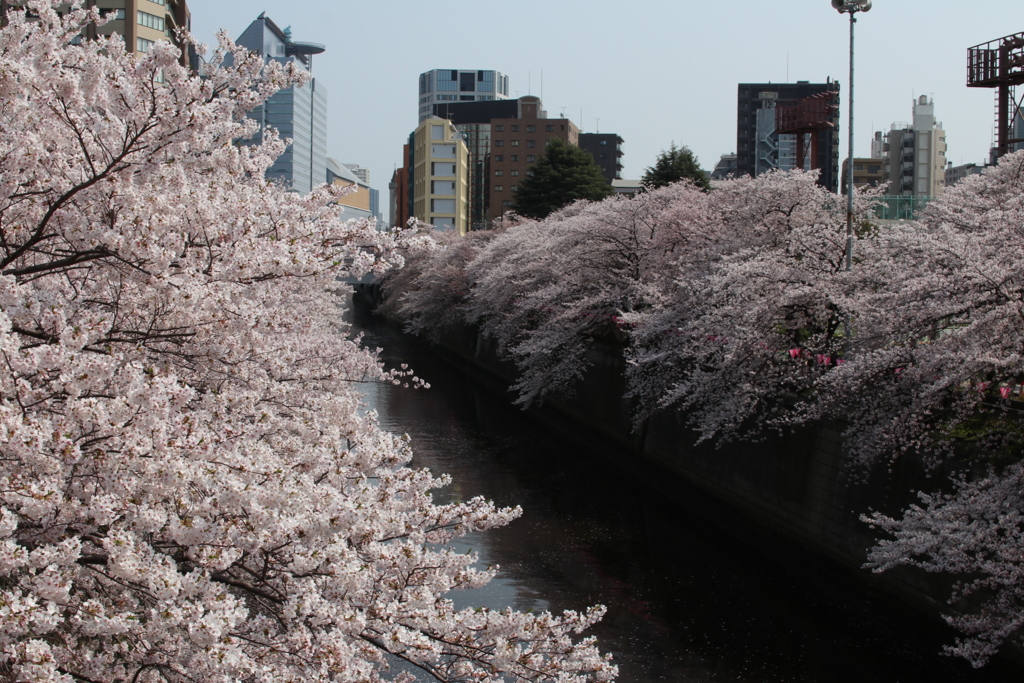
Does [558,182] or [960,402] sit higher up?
[558,182]

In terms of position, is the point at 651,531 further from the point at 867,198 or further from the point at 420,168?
the point at 420,168

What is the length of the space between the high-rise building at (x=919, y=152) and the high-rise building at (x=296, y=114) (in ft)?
252

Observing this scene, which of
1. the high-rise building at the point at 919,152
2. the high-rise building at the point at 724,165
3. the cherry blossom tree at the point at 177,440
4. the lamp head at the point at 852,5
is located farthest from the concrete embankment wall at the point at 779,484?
the high-rise building at the point at 724,165

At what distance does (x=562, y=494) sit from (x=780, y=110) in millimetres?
32759

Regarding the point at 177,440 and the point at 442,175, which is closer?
the point at 177,440

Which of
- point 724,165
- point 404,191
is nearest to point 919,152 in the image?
point 724,165

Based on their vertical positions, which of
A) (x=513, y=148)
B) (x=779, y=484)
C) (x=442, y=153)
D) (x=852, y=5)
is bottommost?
(x=779, y=484)

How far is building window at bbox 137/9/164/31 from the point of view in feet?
161

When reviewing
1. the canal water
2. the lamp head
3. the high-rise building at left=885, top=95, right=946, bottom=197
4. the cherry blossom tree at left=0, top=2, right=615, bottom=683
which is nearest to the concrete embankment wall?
the canal water

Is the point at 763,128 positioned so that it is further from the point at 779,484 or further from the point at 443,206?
the point at 779,484

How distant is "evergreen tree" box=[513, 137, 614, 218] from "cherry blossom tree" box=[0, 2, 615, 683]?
169ft

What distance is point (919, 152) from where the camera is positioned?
92625 mm

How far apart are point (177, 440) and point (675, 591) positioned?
39.8 feet

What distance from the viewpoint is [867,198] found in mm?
20781
